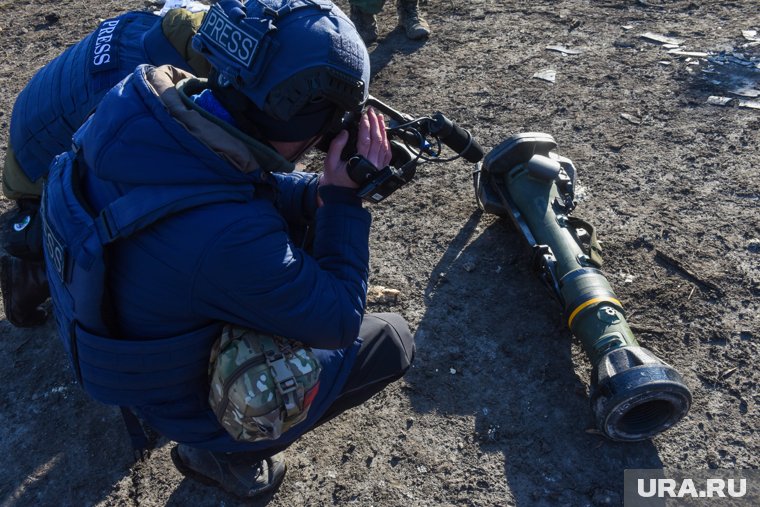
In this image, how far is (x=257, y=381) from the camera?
2.43 meters

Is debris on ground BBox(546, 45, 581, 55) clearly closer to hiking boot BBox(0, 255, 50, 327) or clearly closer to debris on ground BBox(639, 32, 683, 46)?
debris on ground BBox(639, 32, 683, 46)

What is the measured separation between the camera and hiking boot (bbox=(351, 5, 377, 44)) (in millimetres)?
6328

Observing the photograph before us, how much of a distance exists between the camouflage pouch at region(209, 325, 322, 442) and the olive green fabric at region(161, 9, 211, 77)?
1759 mm

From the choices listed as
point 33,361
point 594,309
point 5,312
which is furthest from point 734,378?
point 5,312

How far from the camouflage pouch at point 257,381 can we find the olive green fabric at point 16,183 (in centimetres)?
211

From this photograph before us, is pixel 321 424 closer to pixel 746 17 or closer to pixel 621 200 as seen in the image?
pixel 621 200

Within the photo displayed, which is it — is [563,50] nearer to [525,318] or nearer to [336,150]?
[525,318]

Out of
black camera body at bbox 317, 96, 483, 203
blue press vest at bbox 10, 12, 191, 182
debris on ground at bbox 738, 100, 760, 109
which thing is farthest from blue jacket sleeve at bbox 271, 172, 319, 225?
debris on ground at bbox 738, 100, 760, 109

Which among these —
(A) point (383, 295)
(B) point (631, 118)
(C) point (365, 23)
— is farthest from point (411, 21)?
(A) point (383, 295)

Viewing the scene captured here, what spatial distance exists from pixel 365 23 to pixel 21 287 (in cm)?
381

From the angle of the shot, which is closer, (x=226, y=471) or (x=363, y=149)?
(x=363, y=149)

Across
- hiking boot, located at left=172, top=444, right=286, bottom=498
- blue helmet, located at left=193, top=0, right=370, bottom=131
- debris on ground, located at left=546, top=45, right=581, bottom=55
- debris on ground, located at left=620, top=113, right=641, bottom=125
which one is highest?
blue helmet, located at left=193, top=0, right=370, bottom=131

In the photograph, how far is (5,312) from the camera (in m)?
3.98

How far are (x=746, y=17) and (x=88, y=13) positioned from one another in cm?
625
